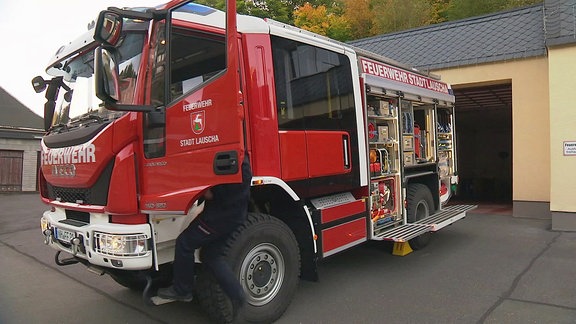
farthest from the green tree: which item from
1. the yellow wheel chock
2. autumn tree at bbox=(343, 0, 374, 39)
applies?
the yellow wheel chock

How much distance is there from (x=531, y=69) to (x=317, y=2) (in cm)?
2017

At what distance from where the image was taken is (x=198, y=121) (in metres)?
3.60

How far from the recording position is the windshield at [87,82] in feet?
12.2

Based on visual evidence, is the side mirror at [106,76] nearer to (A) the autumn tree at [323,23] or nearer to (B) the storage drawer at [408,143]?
(B) the storage drawer at [408,143]

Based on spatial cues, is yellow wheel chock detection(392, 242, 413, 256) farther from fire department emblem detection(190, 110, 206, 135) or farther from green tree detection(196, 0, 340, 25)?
green tree detection(196, 0, 340, 25)

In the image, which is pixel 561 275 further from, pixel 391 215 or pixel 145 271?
pixel 145 271

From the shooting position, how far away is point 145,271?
388 cm

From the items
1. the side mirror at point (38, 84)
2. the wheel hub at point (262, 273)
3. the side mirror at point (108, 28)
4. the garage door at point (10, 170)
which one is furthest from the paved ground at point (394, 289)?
the garage door at point (10, 170)

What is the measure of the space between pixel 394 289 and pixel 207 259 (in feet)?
8.29

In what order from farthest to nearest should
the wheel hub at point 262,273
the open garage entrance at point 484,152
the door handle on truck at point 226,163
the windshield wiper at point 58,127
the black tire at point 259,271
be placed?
the open garage entrance at point 484,152 → the windshield wiper at point 58,127 → the wheel hub at point 262,273 → the black tire at point 259,271 → the door handle on truck at point 226,163

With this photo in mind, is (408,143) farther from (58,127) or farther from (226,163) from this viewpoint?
(58,127)

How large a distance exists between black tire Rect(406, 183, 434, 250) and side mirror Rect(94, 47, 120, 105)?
4.91 m

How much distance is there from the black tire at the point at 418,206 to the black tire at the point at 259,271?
3.10m

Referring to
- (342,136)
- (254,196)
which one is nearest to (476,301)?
(342,136)
